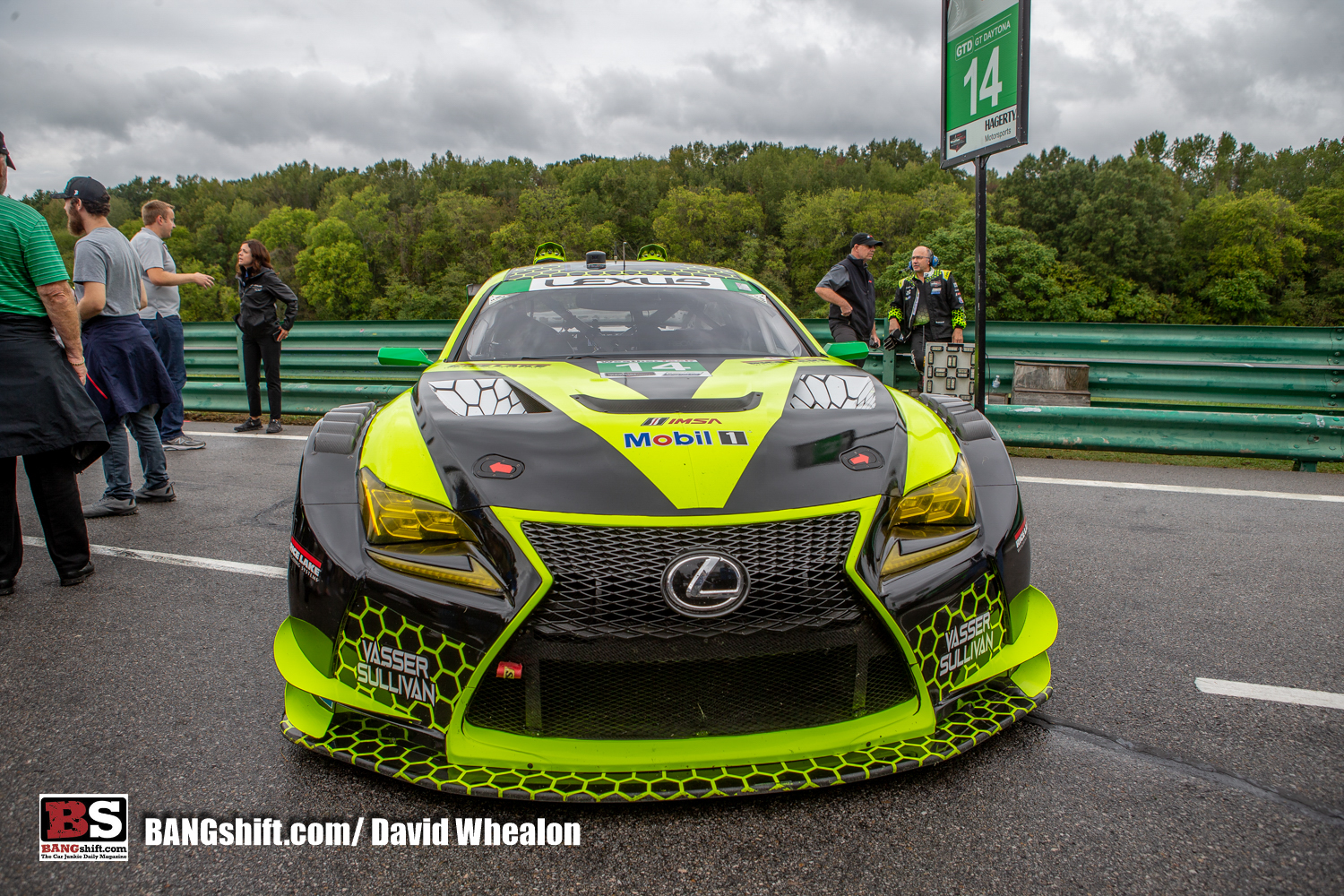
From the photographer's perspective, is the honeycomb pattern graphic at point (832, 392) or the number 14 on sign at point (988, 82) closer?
the honeycomb pattern graphic at point (832, 392)

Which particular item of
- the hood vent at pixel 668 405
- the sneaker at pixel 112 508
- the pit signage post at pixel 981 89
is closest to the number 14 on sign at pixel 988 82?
the pit signage post at pixel 981 89

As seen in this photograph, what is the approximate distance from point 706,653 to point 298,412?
27.6 feet

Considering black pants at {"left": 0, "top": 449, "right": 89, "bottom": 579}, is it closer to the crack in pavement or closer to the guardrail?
the guardrail

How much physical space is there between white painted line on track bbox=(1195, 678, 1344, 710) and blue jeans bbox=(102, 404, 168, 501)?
5.48 metres

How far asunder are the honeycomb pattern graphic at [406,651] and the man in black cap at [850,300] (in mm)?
5877

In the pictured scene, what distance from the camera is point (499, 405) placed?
7.47ft

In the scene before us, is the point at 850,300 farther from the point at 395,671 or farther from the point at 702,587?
the point at 395,671

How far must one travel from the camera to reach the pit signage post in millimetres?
5836

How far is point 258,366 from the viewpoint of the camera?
846cm

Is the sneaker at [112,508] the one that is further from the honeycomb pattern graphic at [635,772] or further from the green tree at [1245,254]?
the green tree at [1245,254]

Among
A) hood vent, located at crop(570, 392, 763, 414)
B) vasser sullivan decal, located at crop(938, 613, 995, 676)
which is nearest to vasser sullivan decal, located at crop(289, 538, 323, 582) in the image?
hood vent, located at crop(570, 392, 763, 414)

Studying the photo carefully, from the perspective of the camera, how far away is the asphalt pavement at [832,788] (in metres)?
1.67

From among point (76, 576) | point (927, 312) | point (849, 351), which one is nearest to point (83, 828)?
point (76, 576)

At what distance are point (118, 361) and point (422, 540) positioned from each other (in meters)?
4.23
